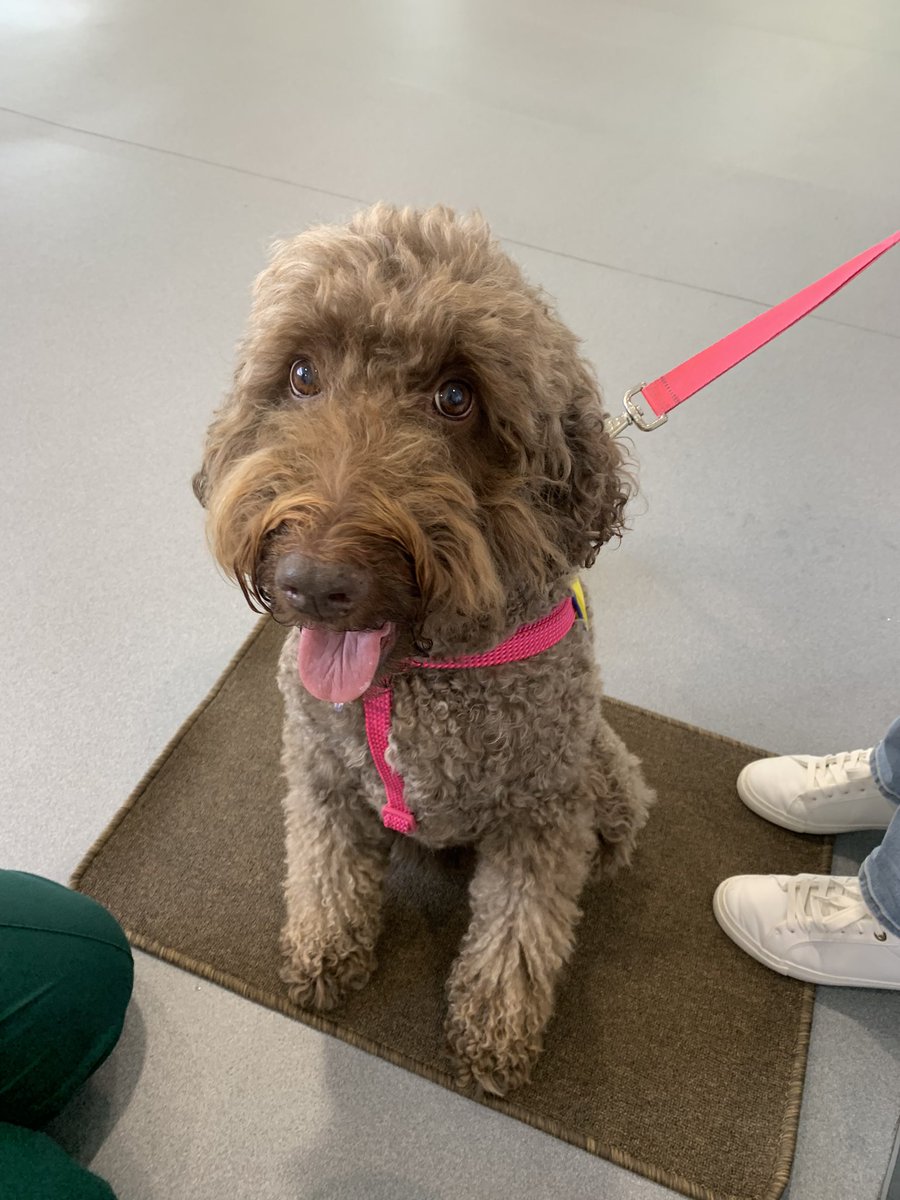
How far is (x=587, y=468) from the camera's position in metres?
1.06

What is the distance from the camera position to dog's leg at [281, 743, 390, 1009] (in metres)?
1.40

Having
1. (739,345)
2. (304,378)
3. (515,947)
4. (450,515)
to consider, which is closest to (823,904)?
(515,947)

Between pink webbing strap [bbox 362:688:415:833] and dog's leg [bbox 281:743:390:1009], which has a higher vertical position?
pink webbing strap [bbox 362:688:415:833]

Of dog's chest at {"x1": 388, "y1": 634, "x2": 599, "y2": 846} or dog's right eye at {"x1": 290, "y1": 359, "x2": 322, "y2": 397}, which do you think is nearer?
dog's right eye at {"x1": 290, "y1": 359, "x2": 322, "y2": 397}

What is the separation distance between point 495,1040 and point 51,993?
0.65 m

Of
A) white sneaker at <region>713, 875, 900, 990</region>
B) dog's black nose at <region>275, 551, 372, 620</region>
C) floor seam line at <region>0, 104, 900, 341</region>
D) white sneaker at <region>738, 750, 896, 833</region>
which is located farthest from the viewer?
floor seam line at <region>0, 104, 900, 341</region>

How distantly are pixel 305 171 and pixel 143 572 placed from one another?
1970 mm

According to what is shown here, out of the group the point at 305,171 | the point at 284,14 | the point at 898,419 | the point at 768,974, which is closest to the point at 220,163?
the point at 305,171

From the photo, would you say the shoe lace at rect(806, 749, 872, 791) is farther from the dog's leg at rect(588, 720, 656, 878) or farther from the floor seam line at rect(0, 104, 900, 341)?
the floor seam line at rect(0, 104, 900, 341)

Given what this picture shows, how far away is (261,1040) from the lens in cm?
141

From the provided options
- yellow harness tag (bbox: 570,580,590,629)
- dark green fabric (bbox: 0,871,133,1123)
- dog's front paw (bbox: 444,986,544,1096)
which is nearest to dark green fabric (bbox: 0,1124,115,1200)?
dark green fabric (bbox: 0,871,133,1123)

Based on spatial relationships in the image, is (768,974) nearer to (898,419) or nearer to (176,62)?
(898,419)

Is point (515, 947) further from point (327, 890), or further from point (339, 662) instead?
point (339, 662)

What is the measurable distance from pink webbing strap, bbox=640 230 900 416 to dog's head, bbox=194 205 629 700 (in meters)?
0.23
